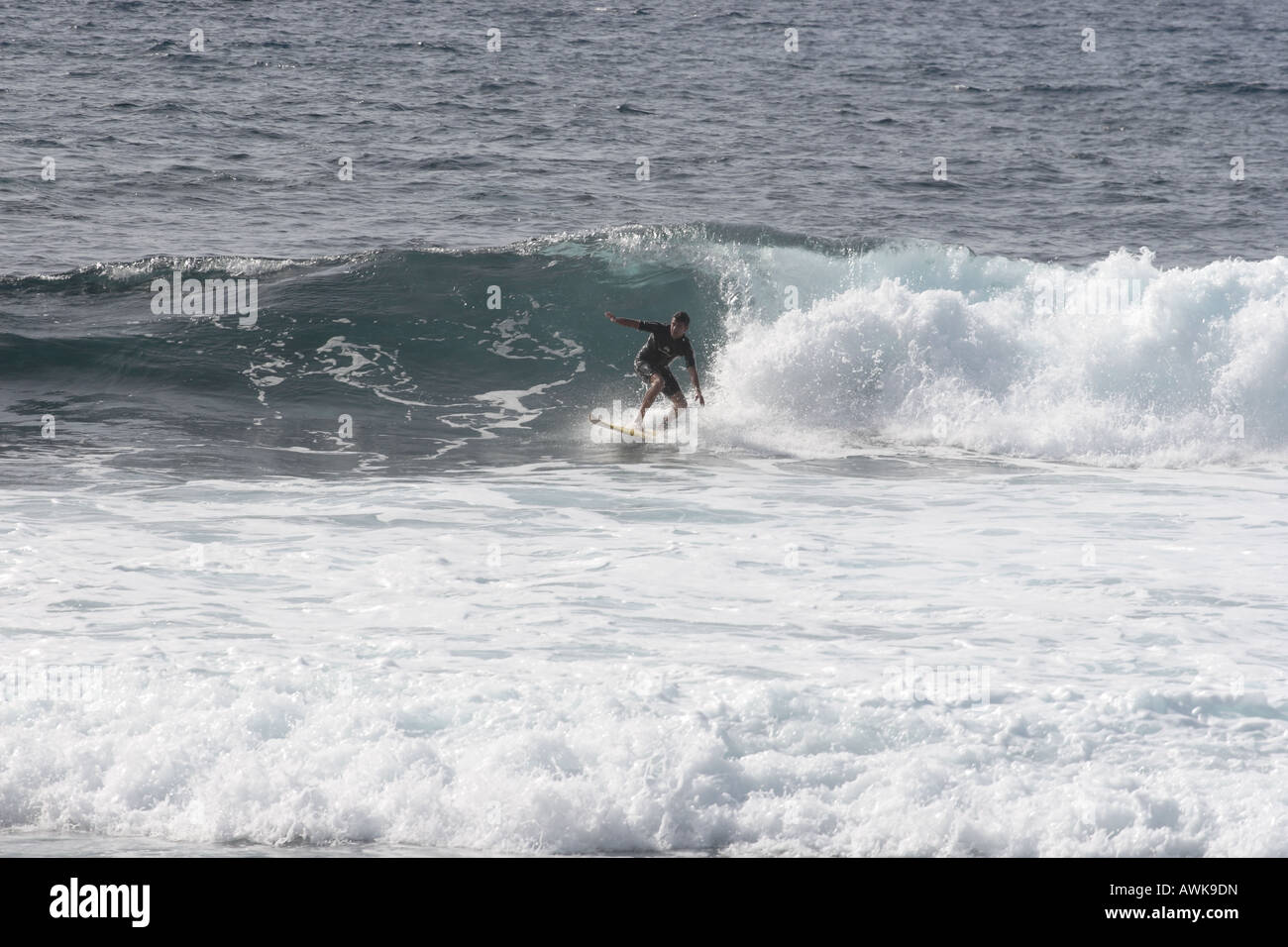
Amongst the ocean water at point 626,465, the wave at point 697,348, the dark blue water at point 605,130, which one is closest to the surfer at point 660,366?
the ocean water at point 626,465

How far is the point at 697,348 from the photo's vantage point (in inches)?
632

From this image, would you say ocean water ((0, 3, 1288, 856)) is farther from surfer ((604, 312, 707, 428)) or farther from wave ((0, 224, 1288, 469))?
surfer ((604, 312, 707, 428))

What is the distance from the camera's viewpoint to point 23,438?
1225cm

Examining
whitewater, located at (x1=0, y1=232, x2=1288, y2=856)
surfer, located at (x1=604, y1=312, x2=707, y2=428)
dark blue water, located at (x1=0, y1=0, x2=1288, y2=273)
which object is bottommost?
whitewater, located at (x1=0, y1=232, x2=1288, y2=856)

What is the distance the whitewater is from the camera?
5418mm

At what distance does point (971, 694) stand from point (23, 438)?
31.9ft

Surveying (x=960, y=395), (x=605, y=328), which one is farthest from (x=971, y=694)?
(x=605, y=328)

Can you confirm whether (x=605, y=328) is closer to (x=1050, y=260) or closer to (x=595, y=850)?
(x=1050, y=260)

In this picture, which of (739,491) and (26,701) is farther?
(739,491)

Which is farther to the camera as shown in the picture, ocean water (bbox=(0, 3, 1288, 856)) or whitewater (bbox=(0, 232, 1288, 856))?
ocean water (bbox=(0, 3, 1288, 856))

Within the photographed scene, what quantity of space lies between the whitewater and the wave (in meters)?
0.07

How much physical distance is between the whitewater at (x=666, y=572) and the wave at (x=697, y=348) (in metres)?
0.07

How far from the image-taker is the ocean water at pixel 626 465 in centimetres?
552

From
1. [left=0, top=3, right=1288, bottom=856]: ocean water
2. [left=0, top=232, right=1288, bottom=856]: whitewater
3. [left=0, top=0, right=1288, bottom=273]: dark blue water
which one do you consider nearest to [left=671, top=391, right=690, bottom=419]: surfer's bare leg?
[left=0, top=3, right=1288, bottom=856]: ocean water
